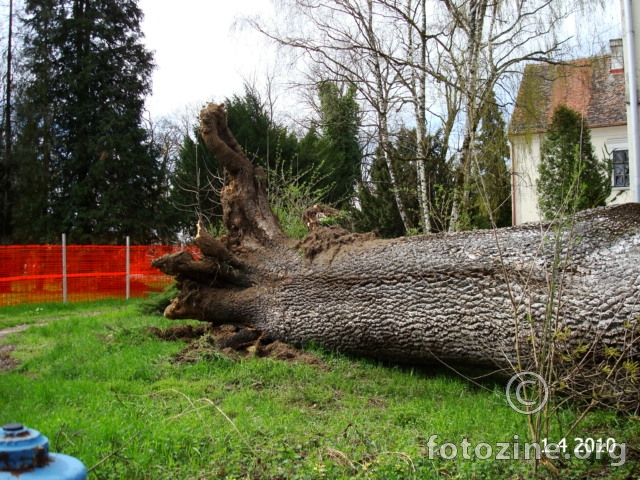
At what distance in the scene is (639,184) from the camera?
24.5 ft

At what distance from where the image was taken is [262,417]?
437cm

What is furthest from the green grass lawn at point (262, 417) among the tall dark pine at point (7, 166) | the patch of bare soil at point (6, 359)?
the tall dark pine at point (7, 166)

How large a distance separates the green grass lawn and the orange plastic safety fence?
24.4ft

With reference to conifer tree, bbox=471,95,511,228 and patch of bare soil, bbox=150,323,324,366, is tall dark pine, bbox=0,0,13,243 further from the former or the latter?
conifer tree, bbox=471,95,511,228

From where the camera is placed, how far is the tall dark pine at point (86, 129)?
2142cm

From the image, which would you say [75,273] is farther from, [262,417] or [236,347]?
[262,417]

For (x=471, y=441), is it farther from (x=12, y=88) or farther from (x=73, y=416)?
(x=12, y=88)

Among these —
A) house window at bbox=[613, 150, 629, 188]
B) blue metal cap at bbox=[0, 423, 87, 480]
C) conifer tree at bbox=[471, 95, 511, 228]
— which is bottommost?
blue metal cap at bbox=[0, 423, 87, 480]

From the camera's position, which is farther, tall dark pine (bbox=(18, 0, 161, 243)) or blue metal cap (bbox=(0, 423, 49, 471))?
tall dark pine (bbox=(18, 0, 161, 243))

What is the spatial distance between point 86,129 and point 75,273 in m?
9.53

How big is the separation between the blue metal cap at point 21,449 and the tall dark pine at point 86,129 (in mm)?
20773

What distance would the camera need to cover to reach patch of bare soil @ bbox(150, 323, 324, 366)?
6223mm

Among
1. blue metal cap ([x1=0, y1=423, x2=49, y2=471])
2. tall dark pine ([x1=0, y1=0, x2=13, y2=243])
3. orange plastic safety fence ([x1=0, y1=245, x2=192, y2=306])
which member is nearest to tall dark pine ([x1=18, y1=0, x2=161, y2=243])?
tall dark pine ([x1=0, y1=0, x2=13, y2=243])

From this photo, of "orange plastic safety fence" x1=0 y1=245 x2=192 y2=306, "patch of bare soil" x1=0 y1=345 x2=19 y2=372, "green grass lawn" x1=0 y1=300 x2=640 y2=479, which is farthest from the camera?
"orange plastic safety fence" x1=0 y1=245 x2=192 y2=306
